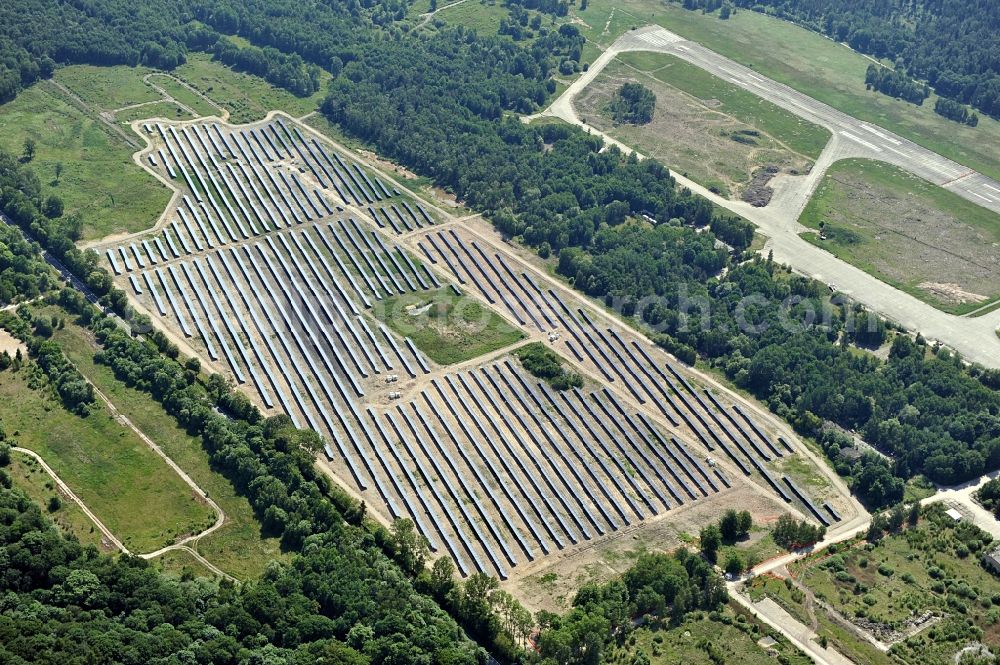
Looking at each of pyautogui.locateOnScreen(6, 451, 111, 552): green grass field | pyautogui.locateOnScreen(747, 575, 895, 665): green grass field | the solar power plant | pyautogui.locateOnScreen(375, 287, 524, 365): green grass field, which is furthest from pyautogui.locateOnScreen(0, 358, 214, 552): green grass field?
pyautogui.locateOnScreen(747, 575, 895, 665): green grass field

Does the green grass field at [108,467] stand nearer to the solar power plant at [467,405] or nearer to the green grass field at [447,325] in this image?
the solar power plant at [467,405]

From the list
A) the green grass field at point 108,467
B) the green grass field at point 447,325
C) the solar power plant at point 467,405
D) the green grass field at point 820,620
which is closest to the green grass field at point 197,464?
the green grass field at point 108,467

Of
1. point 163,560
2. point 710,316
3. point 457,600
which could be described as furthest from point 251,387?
point 710,316

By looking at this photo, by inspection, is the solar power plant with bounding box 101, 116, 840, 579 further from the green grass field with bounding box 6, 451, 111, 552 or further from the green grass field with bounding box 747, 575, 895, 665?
the green grass field with bounding box 6, 451, 111, 552

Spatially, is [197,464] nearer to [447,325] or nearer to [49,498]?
[49,498]

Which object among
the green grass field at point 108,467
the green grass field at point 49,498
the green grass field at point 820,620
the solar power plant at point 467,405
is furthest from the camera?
the solar power plant at point 467,405

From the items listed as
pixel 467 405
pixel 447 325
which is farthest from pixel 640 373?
pixel 447 325
